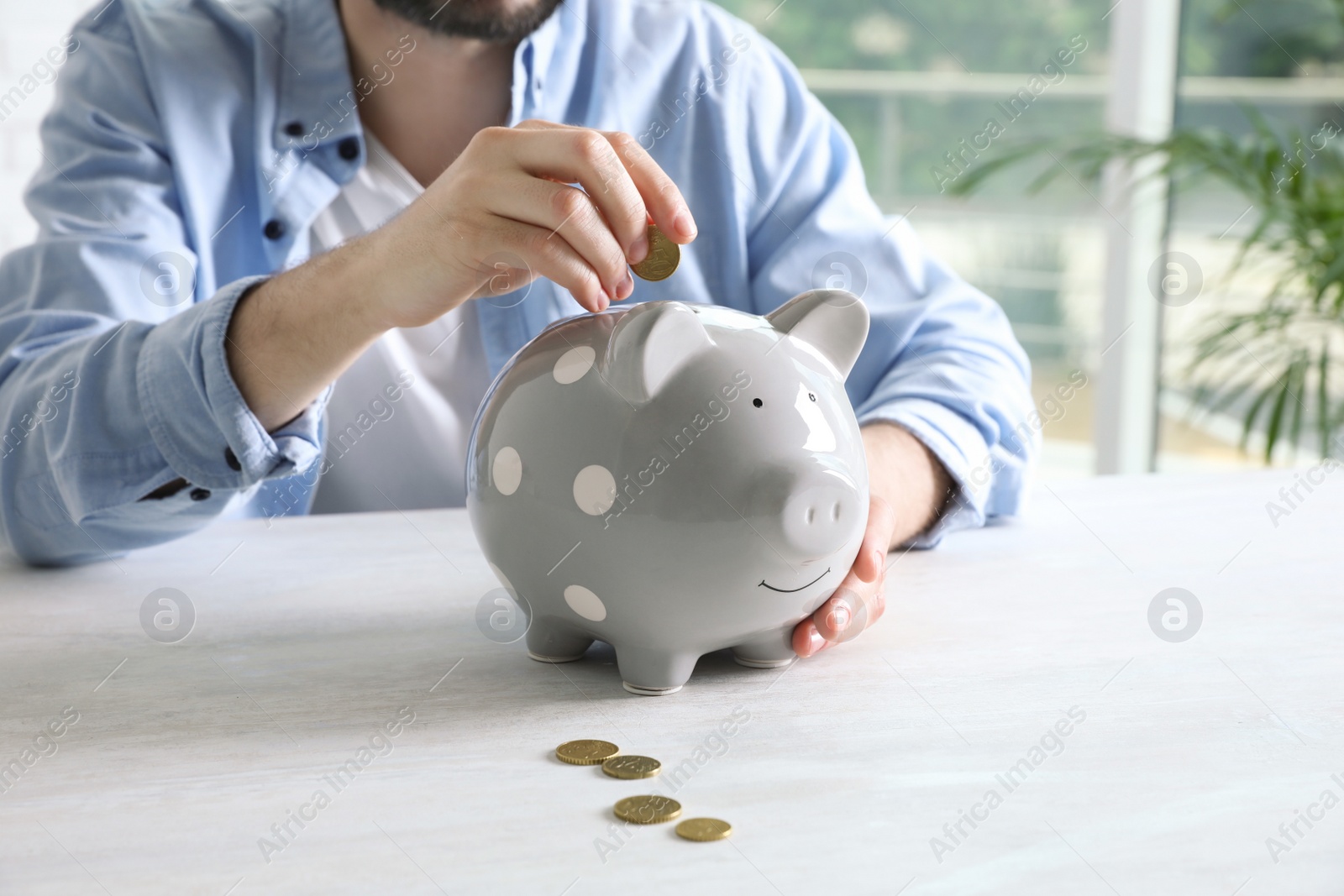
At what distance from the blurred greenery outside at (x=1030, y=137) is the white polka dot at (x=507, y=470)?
6.61 feet

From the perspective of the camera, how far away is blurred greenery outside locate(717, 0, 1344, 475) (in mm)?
2510

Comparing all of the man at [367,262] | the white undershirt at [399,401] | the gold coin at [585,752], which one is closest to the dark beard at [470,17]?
the man at [367,262]

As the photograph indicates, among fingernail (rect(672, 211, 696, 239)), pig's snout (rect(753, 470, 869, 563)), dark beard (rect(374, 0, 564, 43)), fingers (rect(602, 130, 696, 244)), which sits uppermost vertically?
dark beard (rect(374, 0, 564, 43))

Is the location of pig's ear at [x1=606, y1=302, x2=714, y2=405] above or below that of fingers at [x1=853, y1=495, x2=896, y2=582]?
above

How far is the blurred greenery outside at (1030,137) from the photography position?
2.51 meters

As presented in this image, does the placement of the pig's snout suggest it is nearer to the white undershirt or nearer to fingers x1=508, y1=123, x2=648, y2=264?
fingers x1=508, y1=123, x2=648, y2=264

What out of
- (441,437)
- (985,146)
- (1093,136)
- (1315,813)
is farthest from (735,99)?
(985,146)

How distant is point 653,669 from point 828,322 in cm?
23

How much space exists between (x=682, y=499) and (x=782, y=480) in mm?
54

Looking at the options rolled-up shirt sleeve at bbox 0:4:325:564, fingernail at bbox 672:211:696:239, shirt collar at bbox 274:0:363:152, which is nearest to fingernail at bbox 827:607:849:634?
fingernail at bbox 672:211:696:239

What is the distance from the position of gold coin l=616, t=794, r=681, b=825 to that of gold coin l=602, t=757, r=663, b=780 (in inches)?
1.0

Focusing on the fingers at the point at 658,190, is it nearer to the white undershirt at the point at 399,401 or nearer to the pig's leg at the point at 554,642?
the pig's leg at the point at 554,642

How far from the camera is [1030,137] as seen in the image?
2387 mm

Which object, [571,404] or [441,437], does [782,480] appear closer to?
[571,404]
